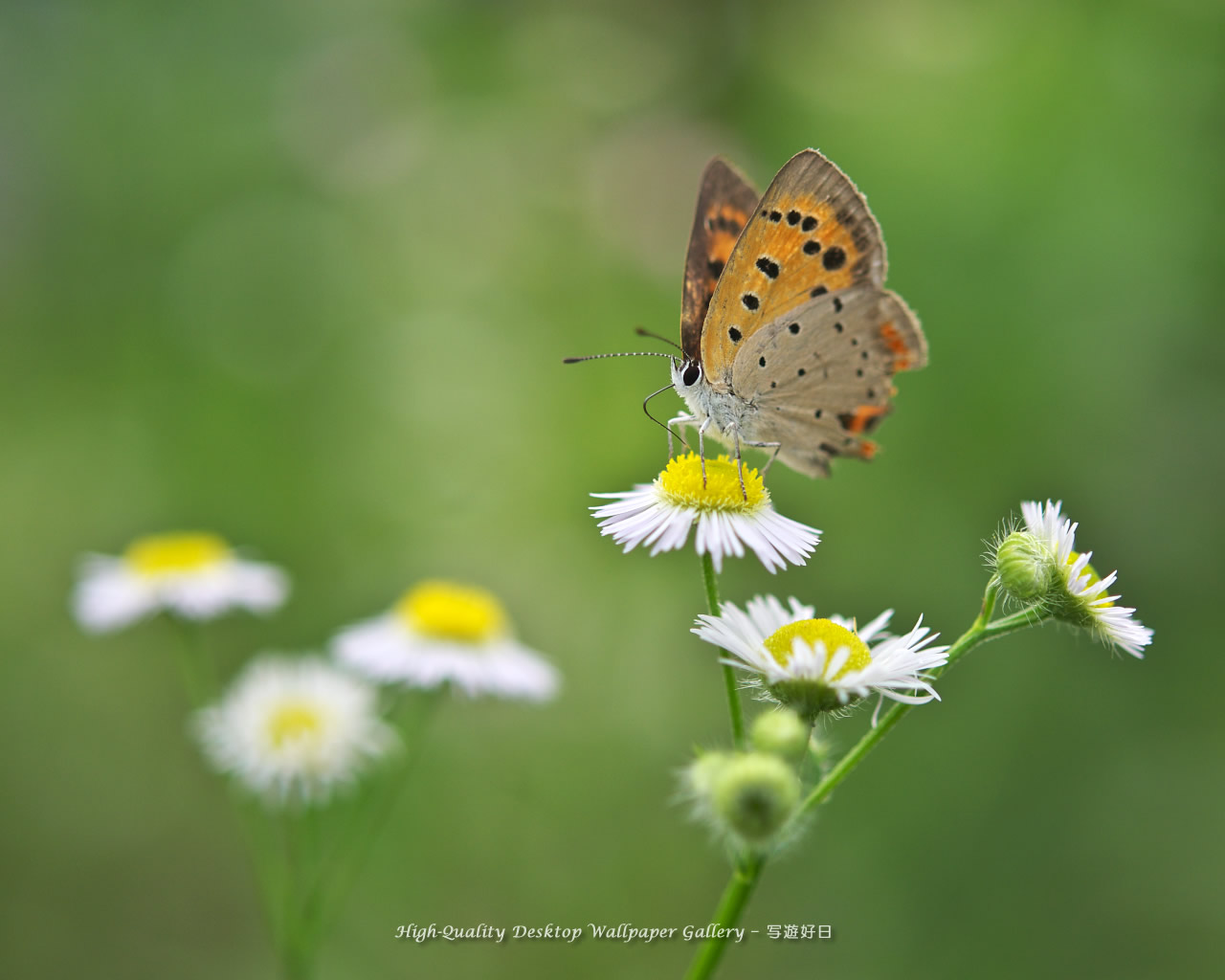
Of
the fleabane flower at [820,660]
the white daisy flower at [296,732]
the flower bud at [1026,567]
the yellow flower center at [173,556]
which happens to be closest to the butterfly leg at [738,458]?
the fleabane flower at [820,660]

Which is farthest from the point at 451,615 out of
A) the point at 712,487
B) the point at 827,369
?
the point at 827,369

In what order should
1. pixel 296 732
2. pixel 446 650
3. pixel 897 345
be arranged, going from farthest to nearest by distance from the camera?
pixel 446 650, pixel 296 732, pixel 897 345

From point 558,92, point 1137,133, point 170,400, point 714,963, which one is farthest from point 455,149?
point 714,963

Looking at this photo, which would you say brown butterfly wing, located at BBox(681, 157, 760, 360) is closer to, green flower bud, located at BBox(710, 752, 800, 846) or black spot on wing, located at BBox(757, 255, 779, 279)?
black spot on wing, located at BBox(757, 255, 779, 279)

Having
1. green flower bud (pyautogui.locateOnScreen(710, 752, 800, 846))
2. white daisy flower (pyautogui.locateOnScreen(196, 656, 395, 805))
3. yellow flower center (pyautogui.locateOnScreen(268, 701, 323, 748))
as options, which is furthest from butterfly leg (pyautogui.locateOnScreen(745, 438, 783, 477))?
yellow flower center (pyautogui.locateOnScreen(268, 701, 323, 748))

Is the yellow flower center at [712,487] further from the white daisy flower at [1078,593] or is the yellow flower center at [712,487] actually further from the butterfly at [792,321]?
the white daisy flower at [1078,593]

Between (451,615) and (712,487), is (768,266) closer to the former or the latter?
(712,487)
